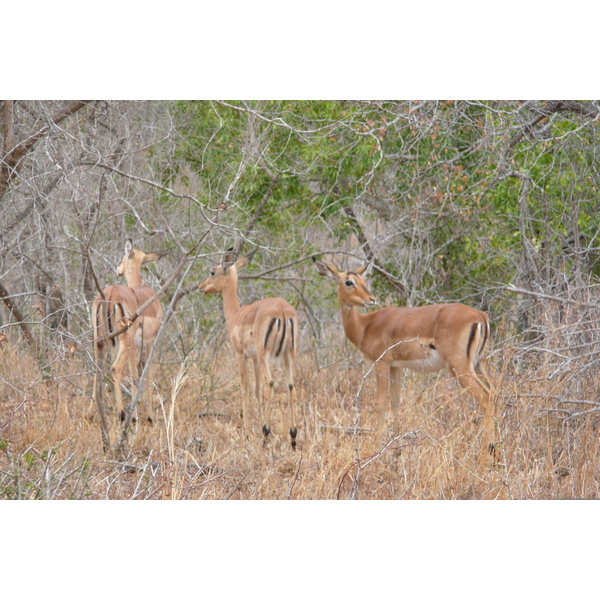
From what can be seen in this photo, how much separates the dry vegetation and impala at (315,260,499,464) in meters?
0.13

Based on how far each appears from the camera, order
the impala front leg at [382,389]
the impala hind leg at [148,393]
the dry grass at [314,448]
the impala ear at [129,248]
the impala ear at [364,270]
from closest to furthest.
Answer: the dry grass at [314,448]
the impala front leg at [382,389]
the impala ear at [364,270]
the impala hind leg at [148,393]
the impala ear at [129,248]

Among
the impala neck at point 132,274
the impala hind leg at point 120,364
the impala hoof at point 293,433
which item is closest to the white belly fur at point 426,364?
the impala hoof at point 293,433

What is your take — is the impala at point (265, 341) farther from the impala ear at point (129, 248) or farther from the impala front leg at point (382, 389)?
the impala ear at point (129, 248)

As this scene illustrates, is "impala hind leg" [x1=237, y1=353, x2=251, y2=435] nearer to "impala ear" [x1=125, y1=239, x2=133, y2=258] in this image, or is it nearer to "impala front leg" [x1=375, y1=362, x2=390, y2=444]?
"impala front leg" [x1=375, y1=362, x2=390, y2=444]

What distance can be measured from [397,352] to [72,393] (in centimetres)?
226

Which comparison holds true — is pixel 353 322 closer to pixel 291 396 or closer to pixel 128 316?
pixel 291 396

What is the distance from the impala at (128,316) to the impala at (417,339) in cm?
131

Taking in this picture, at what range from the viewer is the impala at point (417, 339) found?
16.7 feet

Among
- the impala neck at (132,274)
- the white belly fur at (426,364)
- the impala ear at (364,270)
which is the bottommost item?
the white belly fur at (426,364)

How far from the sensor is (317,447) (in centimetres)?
492

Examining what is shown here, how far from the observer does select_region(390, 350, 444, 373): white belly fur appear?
5.27m

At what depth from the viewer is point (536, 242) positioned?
5414 millimetres

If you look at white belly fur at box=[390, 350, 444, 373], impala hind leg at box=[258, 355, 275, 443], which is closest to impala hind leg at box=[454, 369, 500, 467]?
white belly fur at box=[390, 350, 444, 373]

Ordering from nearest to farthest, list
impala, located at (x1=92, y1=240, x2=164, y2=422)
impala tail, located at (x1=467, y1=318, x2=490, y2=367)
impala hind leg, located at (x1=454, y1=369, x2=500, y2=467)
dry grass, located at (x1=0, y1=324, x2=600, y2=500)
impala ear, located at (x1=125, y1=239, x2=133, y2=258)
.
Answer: dry grass, located at (x1=0, y1=324, x2=600, y2=500), impala hind leg, located at (x1=454, y1=369, x2=500, y2=467), impala tail, located at (x1=467, y1=318, x2=490, y2=367), impala, located at (x1=92, y1=240, x2=164, y2=422), impala ear, located at (x1=125, y1=239, x2=133, y2=258)
